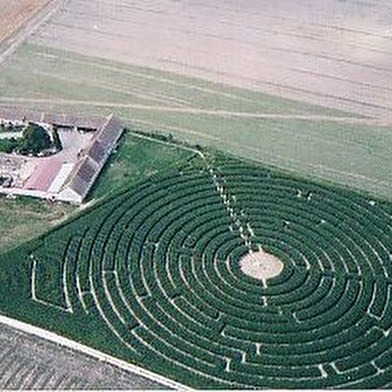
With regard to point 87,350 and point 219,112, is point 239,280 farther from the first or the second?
point 219,112

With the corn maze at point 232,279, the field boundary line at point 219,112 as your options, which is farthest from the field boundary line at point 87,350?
the field boundary line at point 219,112

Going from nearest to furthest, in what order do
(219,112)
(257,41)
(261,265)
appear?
(261,265), (219,112), (257,41)

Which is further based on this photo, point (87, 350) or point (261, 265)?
point (261, 265)

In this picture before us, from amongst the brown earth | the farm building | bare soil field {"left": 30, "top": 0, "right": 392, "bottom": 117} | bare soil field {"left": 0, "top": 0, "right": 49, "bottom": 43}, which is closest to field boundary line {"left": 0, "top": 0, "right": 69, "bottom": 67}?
bare soil field {"left": 0, "top": 0, "right": 49, "bottom": 43}

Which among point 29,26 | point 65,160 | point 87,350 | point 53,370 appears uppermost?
point 29,26

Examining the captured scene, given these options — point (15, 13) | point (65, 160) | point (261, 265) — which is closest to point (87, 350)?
point (261, 265)
